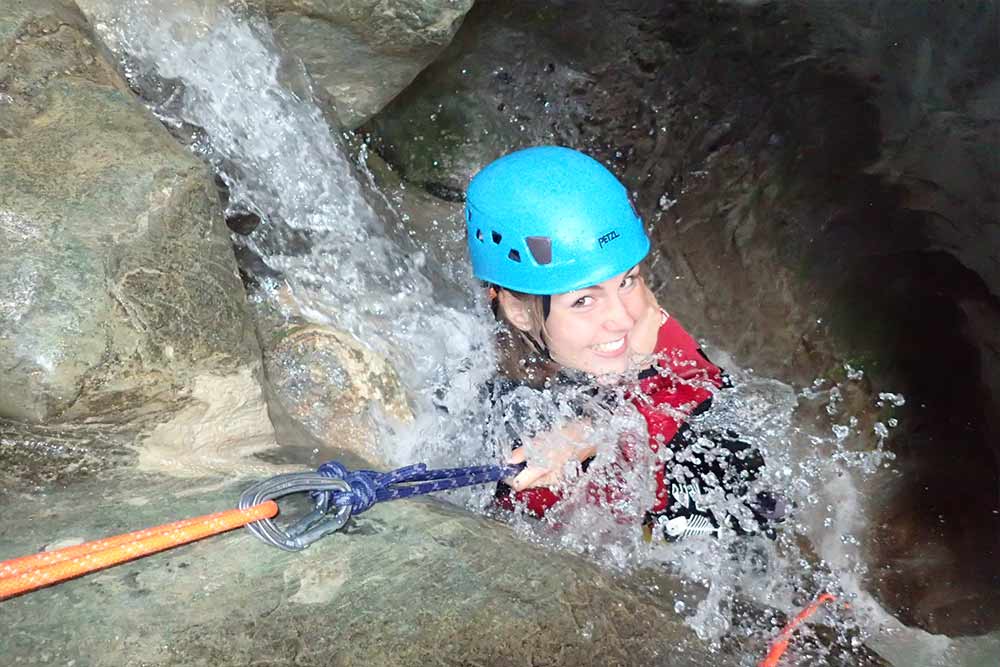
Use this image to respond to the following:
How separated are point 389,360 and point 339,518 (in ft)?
4.19

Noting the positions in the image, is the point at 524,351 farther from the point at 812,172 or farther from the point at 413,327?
the point at 812,172

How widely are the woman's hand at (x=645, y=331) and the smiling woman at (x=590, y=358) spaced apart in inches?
1.8

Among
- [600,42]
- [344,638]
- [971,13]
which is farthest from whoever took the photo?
[600,42]

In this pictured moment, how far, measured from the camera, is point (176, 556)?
1982 mm

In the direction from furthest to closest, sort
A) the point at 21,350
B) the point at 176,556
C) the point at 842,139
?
the point at 842,139
the point at 21,350
the point at 176,556

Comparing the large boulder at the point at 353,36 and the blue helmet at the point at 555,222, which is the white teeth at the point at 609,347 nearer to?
the blue helmet at the point at 555,222

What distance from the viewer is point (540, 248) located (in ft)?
8.99

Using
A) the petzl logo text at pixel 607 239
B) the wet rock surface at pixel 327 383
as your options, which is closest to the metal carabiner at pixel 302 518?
the wet rock surface at pixel 327 383

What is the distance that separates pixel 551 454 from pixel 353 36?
1761 millimetres

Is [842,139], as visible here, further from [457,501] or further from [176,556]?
[176,556]

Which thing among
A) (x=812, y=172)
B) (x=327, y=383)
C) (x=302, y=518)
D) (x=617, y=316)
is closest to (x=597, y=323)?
(x=617, y=316)

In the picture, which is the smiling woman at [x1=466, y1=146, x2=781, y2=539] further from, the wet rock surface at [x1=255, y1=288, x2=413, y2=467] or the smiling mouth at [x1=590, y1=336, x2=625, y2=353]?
the wet rock surface at [x1=255, y1=288, x2=413, y2=467]

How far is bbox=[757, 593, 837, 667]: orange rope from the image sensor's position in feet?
7.11

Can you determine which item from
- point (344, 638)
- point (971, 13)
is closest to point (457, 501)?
point (344, 638)
